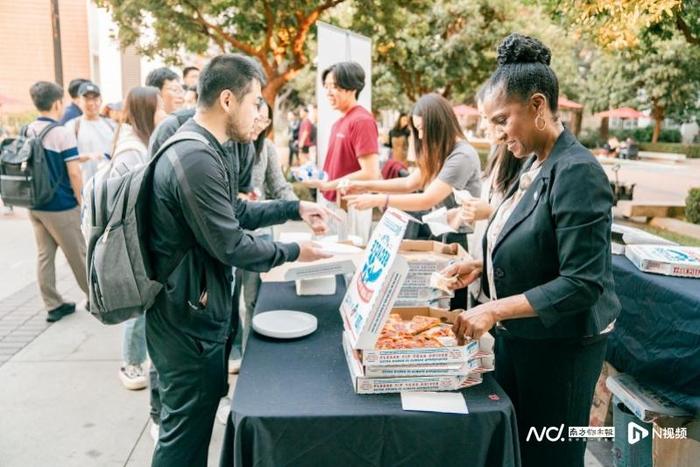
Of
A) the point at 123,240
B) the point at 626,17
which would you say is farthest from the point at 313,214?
the point at 626,17

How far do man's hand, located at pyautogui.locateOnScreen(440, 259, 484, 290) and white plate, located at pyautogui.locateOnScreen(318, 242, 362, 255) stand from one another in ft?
3.20

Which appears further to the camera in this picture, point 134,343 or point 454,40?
point 454,40

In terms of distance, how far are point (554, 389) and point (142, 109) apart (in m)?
2.66

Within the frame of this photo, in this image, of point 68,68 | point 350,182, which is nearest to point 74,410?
point 350,182

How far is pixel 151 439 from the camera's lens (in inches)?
124

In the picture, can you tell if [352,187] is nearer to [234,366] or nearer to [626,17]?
[234,366]

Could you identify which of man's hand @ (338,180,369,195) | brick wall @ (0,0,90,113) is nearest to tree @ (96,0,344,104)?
man's hand @ (338,180,369,195)

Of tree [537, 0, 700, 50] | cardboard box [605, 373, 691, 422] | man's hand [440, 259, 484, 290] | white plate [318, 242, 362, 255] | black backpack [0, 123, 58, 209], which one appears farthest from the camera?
tree [537, 0, 700, 50]

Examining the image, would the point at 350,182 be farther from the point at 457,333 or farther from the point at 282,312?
the point at 457,333

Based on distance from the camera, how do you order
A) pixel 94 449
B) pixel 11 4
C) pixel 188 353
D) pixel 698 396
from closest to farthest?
pixel 188 353, pixel 698 396, pixel 94 449, pixel 11 4

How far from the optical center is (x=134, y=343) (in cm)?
366

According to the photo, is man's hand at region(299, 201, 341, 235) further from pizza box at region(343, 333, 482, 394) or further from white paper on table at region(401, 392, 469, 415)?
white paper on table at region(401, 392, 469, 415)

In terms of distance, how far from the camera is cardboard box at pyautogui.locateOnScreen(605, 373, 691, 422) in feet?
8.02

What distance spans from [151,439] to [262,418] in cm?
186
